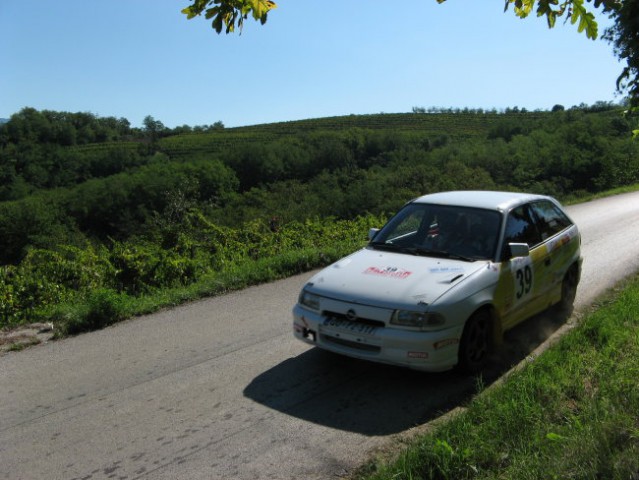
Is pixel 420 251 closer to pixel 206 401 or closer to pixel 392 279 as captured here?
pixel 392 279

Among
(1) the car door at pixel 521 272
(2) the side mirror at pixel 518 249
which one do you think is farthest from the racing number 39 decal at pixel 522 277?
(2) the side mirror at pixel 518 249

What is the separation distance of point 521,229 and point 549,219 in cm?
85

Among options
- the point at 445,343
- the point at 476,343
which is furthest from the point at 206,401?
the point at 476,343

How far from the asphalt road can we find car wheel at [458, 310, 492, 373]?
157 mm

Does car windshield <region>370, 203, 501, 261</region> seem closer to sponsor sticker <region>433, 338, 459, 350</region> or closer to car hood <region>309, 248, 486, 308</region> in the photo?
car hood <region>309, 248, 486, 308</region>

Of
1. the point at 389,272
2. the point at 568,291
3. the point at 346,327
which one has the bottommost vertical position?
the point at 568,291

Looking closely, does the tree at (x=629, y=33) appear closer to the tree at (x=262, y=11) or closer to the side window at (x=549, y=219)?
the tree at (x=262, y=11)

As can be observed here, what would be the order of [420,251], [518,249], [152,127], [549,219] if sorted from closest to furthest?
[518,249], [420,251], [549,219], [152,127]

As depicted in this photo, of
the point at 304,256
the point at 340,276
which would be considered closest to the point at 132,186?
the point at 304,256

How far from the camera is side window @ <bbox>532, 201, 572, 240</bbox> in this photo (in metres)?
7.12

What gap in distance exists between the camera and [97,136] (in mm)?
124875

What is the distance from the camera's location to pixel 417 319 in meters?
5.21

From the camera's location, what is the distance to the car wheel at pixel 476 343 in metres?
5.52

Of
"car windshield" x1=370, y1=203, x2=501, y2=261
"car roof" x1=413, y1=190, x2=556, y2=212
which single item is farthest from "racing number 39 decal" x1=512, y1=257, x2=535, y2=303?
"car roof" x1=413, y1=190, x2=556, y2=212
